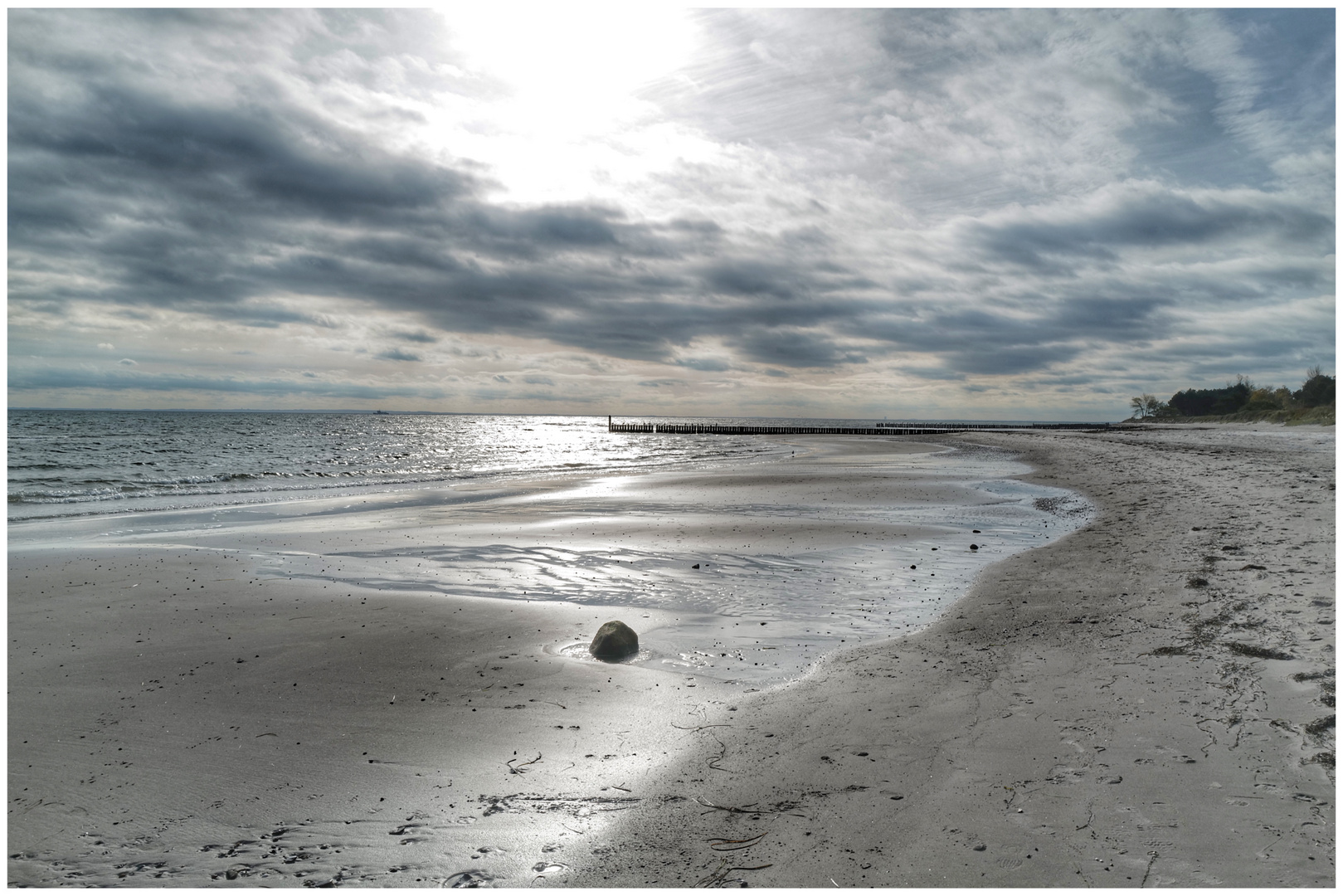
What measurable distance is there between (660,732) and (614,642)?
1.78 meters

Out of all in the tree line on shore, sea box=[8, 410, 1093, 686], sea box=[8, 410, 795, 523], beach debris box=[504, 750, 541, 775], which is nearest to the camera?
beach debris box=[504, 750, 541, 775]

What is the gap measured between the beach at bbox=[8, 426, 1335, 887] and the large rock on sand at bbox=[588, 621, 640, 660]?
6.5 inches

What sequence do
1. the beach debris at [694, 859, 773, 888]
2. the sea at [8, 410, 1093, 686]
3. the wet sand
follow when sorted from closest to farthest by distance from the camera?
1. the beach debris at [694, 859, 773, 888]
2. the wet sand
3. the sea at [8, 410, 1093, 686]

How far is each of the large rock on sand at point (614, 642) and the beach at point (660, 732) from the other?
166mm

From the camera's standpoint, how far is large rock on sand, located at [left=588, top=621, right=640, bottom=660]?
676 centimetres

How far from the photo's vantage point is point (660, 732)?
512cm

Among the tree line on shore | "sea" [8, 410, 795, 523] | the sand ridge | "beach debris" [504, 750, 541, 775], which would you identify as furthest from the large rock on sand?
the tree line on shore

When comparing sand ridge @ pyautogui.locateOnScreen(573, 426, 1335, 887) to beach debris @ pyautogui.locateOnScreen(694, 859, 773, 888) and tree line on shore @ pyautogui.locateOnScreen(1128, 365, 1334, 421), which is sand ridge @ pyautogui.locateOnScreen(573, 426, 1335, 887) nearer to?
beach debris @ pyautogui.locateOnScreen(694, 859, 773, 888)

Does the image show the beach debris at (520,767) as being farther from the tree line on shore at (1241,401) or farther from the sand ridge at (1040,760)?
the tree line on shore at (1241,401)

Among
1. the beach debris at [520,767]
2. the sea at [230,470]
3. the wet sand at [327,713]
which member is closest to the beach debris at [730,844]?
the wet sand at [327,713]

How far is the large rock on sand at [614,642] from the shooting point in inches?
266

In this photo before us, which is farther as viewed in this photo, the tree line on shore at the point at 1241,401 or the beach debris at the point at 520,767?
the tree line on shore at the point at 1241,401

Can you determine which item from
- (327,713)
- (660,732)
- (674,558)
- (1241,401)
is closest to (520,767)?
(660,732)

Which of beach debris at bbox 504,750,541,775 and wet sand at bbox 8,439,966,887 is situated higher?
beach debris at bbox 504,750,541,775
